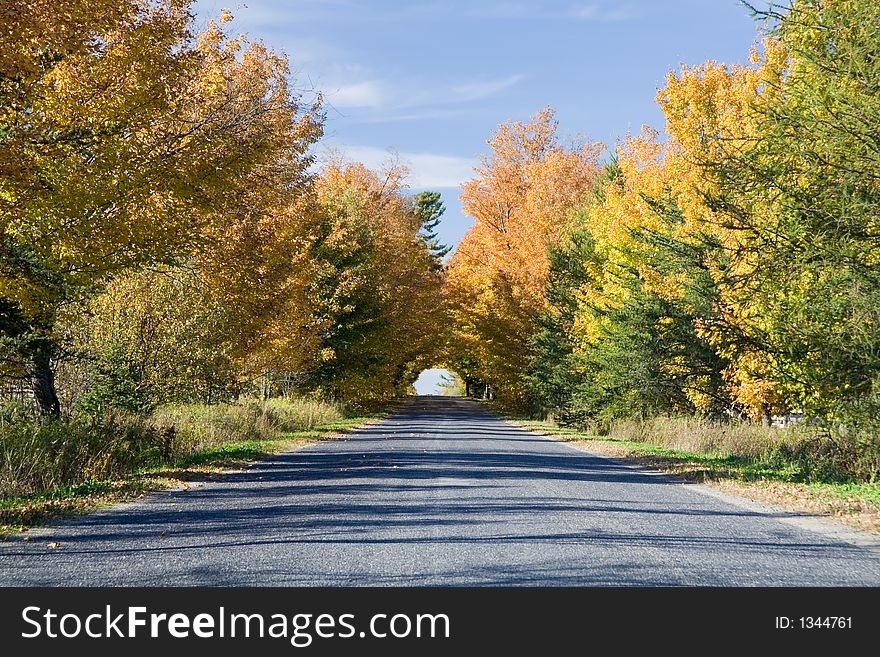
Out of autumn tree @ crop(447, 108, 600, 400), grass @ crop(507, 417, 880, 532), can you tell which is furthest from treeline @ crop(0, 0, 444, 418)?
autumn tree @ crop(447, 108, 600, 400)

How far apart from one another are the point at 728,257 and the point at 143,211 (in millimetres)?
14133

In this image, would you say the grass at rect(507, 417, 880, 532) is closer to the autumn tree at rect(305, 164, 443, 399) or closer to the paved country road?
the paved country road

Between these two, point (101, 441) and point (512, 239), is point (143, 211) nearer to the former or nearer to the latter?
point (101, 441)

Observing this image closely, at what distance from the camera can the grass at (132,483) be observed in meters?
11.2

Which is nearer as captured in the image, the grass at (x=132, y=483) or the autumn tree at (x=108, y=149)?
the grass at (x=132, y=483)

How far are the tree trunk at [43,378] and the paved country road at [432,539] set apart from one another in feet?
17.1

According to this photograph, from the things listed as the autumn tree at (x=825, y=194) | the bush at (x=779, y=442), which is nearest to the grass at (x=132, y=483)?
the autumn tree at (x=825, y=194)

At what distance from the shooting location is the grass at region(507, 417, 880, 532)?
1323 cm

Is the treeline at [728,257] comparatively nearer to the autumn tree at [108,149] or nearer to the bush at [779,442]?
the bush at [779,442]

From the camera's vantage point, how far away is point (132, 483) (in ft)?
47.8

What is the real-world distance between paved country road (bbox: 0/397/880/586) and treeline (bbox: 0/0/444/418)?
4.06 metres

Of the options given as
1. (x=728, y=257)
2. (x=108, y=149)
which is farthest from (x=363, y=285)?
(x=108, y=149)

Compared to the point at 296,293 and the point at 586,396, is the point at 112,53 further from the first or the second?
the point at 586,396

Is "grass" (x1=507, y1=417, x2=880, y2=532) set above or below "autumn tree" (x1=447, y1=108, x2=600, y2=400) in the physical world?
below
